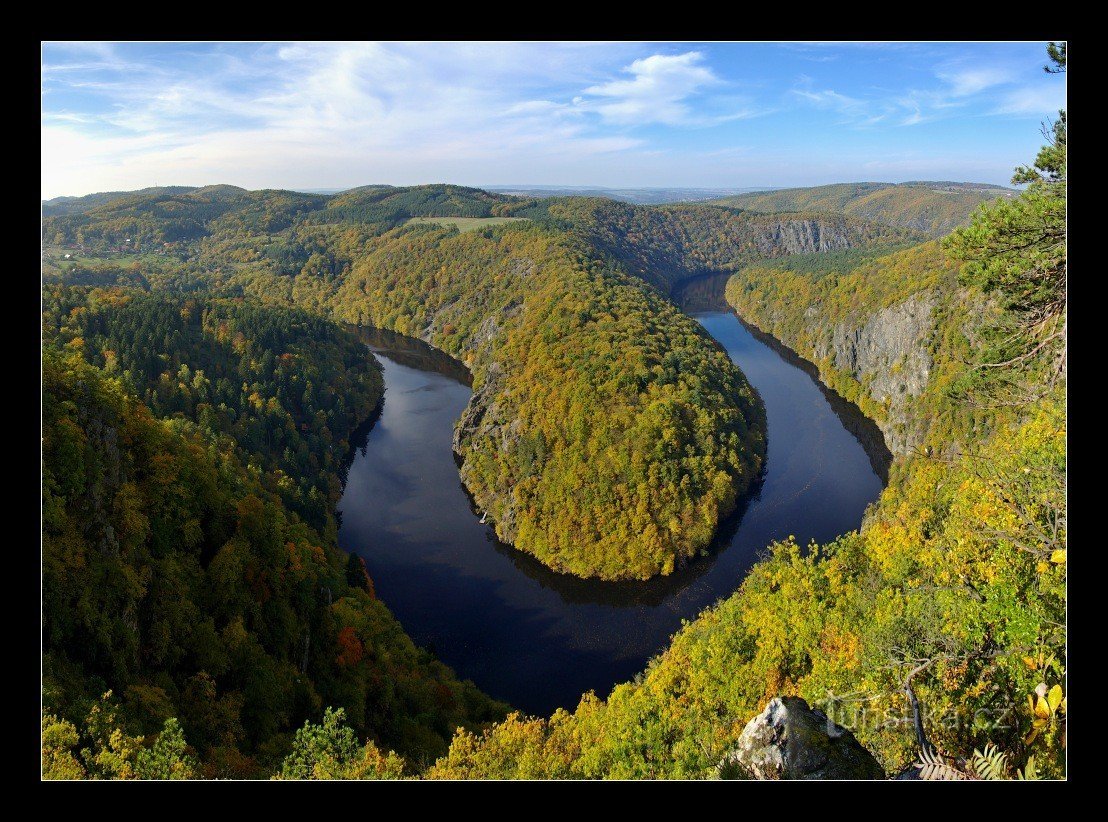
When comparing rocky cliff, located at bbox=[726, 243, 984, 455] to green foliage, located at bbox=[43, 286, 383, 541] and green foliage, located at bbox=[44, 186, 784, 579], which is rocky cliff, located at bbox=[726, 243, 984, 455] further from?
green foliage, located at bbox=[43, 286, 383, 541]

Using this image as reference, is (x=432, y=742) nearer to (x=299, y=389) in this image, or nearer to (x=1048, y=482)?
(x=1048, y=482)

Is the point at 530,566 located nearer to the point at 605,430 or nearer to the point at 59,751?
the point at 605,430

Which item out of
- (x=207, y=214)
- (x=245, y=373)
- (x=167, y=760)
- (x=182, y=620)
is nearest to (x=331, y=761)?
(x=167, y=760)

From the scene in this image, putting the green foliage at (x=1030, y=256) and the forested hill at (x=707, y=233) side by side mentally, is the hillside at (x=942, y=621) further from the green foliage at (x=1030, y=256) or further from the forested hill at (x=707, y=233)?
the forested hill at (x=707, y=233)

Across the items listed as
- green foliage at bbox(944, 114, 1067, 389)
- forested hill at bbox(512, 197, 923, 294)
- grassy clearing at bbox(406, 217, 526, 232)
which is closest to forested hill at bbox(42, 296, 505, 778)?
green foliage at bbox(944, 114, 1067, 389)

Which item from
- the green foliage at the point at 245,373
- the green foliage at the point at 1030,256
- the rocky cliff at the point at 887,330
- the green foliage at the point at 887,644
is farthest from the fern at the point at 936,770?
the green foliage at the point at 245,373

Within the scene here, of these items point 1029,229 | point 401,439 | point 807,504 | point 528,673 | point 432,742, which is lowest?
point 528,673
